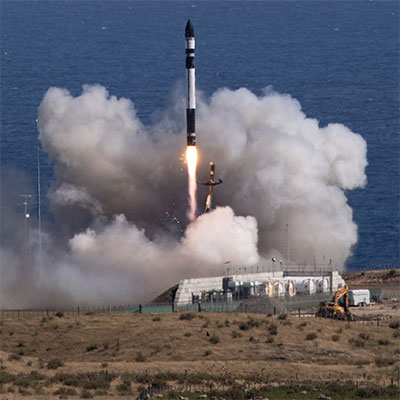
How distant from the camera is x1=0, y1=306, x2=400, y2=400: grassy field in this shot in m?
91.7

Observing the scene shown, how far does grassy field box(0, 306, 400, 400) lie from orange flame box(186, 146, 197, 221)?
2313 centimetres

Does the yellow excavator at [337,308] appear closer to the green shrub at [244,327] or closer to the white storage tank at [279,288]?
the white storage tank at [279,288]

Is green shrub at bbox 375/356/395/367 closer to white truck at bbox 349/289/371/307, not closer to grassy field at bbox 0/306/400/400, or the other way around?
grassy field at bbox 0/306/400/400

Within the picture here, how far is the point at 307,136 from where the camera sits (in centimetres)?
15200

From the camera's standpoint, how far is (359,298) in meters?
130

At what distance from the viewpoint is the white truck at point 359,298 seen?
130m

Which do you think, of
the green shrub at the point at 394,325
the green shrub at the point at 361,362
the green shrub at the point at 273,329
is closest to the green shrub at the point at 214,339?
the green shrub at the point at 273,329

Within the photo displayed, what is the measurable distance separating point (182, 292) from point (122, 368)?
1092 inches

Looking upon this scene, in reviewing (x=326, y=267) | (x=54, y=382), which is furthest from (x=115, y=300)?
(x=54, y=382)

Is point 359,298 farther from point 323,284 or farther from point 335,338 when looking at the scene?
point 335,338

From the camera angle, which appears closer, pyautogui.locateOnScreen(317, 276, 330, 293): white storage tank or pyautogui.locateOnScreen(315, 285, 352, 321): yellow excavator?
pyautogui.locateOnScreen(315, 285, 352, 321): yellow excavator

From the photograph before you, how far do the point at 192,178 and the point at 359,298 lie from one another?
65.2 ft

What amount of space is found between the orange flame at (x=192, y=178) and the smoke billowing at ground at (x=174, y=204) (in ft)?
3.74

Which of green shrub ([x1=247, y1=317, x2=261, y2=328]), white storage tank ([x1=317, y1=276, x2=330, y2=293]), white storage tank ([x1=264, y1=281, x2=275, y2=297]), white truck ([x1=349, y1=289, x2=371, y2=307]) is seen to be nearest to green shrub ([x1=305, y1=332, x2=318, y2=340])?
green shrub ([x1=247, y1=317, x2=261, y2=328])
